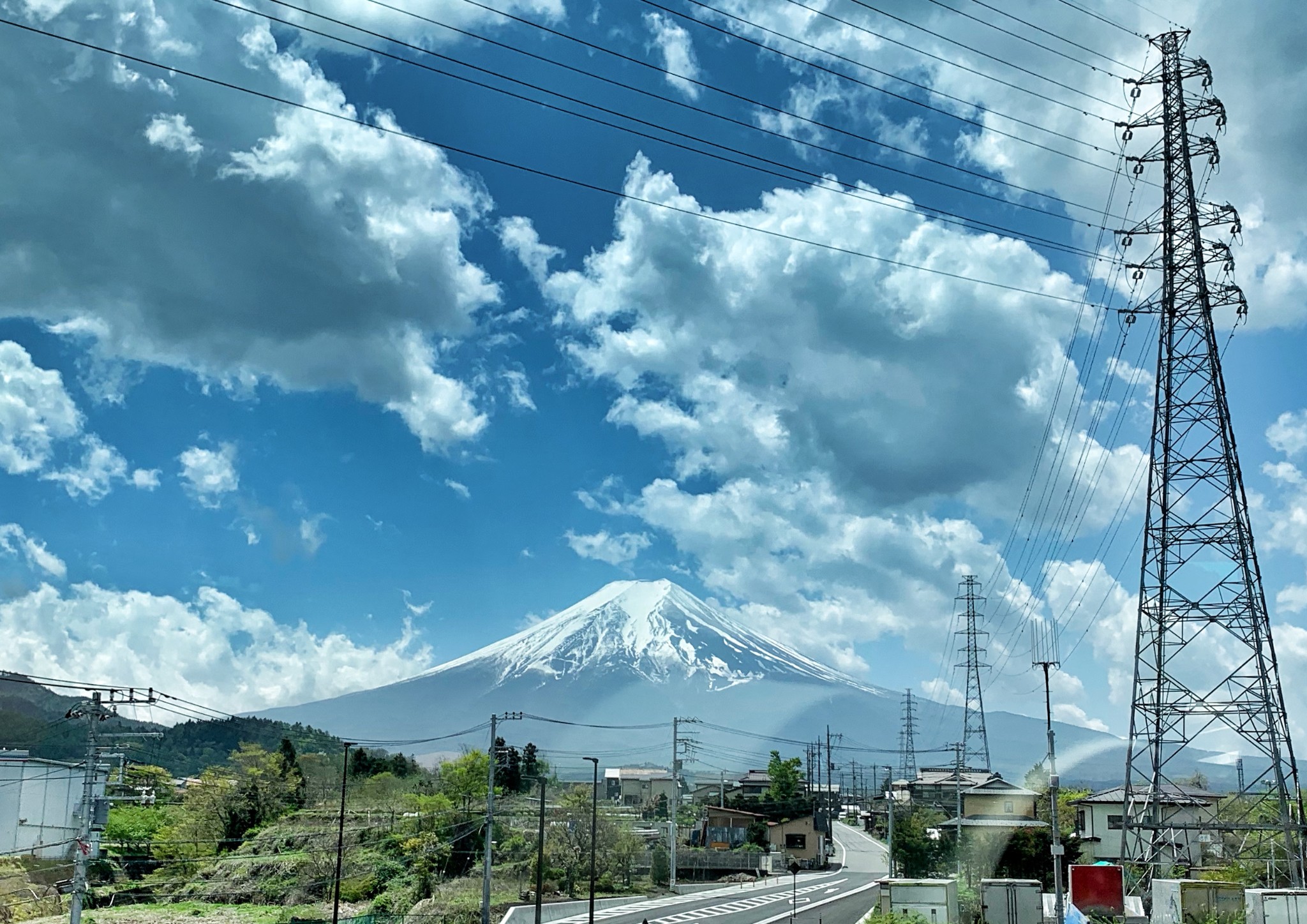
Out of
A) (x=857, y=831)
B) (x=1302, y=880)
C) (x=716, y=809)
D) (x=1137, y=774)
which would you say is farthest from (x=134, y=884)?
(x=857, y=831)

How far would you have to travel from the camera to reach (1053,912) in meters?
47.3

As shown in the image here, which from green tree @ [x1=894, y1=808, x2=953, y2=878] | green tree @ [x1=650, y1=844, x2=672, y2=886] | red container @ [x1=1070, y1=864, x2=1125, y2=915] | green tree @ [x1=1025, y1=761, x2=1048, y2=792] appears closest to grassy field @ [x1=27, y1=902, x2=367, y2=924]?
green tree @ [x1=650, y1=844, x2=672, y2=886]

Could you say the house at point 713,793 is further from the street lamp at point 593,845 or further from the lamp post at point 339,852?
the lamp post at point 339,852

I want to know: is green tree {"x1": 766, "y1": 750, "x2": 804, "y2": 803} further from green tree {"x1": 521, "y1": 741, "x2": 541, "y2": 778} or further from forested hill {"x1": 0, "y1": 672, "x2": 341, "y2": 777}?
forested hill {"x1": 0, "y1": 672, "x2": 341, "y2": 777}

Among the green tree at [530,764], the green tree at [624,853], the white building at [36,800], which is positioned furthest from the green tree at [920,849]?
the white building at [36,800]

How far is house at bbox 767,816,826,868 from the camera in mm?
97312

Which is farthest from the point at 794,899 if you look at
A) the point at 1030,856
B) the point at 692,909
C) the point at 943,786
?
the point at 943,786

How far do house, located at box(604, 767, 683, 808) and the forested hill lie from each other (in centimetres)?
3691

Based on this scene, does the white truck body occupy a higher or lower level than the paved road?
higher

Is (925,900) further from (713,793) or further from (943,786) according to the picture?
(713,793)

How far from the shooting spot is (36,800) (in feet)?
196

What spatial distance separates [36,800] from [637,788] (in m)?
97.2

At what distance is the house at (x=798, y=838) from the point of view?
97312 millimetres

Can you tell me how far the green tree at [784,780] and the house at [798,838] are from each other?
8930mm
